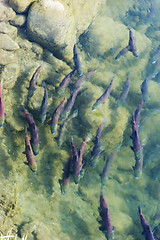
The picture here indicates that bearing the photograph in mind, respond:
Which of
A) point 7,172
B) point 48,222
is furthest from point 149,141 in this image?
point 7,172

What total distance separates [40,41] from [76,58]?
4.70 ft

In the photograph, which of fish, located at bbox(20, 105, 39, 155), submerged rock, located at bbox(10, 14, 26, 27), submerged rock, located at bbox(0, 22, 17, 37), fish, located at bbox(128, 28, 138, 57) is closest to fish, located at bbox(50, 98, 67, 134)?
fish, located at bbox(20, 105, 39, 155)

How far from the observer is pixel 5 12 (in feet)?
21.3

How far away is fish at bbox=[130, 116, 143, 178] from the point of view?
5.73 m

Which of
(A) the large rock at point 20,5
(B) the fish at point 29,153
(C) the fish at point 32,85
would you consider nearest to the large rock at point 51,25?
(A) the large rock at point 20,5

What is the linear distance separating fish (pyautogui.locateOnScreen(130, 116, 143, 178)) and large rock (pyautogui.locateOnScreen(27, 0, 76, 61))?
12.0 feet

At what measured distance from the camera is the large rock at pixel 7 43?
20.1ft

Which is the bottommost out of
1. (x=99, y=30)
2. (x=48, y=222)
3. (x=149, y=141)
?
(x=48, y=222)

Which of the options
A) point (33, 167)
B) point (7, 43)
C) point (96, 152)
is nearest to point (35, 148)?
point (33, 167)

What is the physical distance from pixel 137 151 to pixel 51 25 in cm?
486

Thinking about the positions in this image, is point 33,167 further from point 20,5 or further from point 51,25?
point 20,5

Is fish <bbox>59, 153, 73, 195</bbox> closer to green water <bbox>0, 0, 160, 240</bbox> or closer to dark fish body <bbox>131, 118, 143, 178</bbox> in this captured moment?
green water <bbox>0, 0, 160, 240</bbox>

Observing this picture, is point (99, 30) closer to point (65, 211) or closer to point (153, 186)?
point (153, 186)

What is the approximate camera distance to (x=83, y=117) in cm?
623
